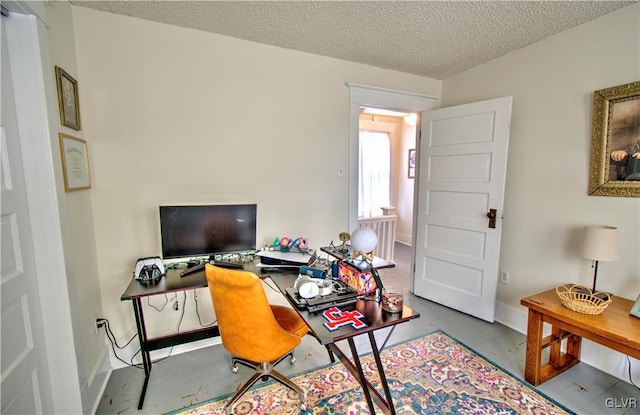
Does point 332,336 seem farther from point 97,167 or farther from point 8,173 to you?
point 97,167

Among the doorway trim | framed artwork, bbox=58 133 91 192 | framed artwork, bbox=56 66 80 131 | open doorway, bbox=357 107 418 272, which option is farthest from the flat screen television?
open doorway, bbox=357 107 418 272

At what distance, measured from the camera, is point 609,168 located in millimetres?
1954

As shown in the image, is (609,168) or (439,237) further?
(439,237)

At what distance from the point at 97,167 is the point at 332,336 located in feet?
6.47

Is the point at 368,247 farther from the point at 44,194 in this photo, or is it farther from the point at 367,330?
the point at 44,194

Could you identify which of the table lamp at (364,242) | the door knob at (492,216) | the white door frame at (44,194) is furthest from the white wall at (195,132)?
the door knob at (492,216)

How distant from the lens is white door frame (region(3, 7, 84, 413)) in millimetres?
1282

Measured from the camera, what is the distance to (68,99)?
166 cm

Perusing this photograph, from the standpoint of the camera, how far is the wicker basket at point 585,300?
1.70m

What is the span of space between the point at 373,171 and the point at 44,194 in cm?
467

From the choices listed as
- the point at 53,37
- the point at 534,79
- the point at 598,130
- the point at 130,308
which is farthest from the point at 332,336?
the point at 534,79

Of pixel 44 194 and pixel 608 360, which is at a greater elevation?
pixel 44 194

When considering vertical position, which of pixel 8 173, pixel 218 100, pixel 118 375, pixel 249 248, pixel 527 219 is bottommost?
pixel 118 375

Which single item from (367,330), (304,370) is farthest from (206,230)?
(367,330)
